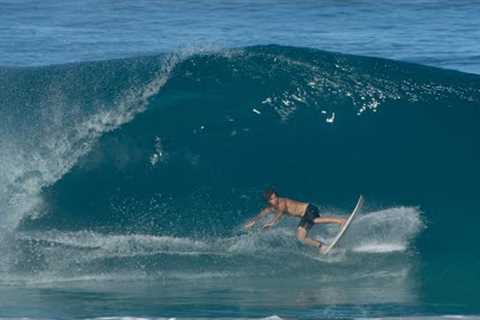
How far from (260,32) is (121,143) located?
13456mm

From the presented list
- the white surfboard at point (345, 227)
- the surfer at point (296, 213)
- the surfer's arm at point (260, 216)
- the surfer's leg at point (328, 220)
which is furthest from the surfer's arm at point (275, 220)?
the white surfboard at point (345, 227)

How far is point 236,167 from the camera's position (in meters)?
13.7

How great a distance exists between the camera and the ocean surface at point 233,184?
10797mm

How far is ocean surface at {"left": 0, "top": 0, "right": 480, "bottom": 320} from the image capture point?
35.4 ft

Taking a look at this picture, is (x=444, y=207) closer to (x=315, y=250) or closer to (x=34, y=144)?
(x=315, y=250)

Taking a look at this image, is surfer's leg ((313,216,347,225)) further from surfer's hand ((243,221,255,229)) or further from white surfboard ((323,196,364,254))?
surfer's hand ((243,221,255,229))

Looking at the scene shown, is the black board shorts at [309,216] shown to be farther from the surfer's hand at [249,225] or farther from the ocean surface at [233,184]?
the surfer's hand at [249,225]

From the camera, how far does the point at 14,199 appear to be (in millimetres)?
12875

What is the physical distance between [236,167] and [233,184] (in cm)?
29

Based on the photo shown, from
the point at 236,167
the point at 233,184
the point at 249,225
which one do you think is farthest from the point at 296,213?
the point at 236,167

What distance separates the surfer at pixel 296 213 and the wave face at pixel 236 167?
174mm

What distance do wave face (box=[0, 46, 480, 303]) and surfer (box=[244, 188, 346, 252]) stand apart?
0.17m

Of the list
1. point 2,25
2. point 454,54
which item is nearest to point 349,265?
point 454,54

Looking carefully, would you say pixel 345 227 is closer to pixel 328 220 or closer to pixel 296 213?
pixel 328 220
